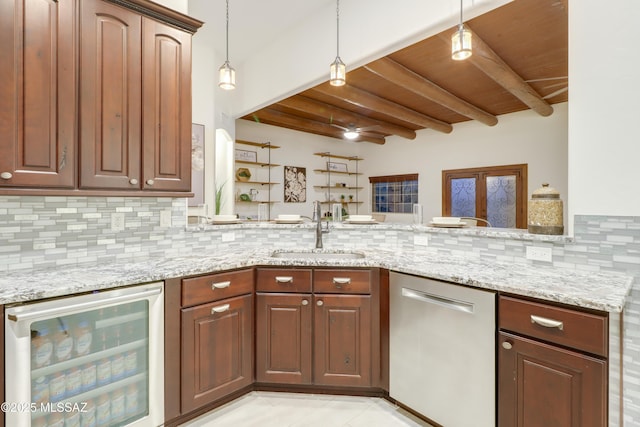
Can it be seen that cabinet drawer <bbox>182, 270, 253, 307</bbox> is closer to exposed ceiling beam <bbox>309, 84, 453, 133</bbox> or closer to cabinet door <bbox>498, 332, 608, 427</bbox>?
cabinet door <bbox>498, 332, 608, 427</bbox>

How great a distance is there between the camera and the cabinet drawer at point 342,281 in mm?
2080

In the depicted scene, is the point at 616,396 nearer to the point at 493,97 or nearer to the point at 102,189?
the point at 102,189

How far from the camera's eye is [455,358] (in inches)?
66.9

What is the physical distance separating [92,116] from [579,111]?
8.85 ft

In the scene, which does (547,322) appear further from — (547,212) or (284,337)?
(284,337)

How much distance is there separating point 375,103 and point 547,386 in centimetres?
430

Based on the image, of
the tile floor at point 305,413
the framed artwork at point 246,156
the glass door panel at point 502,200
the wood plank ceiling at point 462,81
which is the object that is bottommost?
the tile floor at point 305,413

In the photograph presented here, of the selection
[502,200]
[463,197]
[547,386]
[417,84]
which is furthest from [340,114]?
[547,386]

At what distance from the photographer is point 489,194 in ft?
20.3

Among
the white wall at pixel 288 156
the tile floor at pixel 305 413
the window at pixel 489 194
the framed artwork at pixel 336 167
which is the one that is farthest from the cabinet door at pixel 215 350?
the framed artwork at pixel 336 167

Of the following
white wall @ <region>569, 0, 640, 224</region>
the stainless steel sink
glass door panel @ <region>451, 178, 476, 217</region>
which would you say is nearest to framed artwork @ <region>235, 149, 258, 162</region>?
the stainless steel sink

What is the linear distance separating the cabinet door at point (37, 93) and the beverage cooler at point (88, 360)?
0.67 meters

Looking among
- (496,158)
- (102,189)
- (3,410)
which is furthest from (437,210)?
(3,410)

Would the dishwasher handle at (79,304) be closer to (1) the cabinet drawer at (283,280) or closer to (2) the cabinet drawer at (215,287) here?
(2) the cabinet drawer at (215,287)
